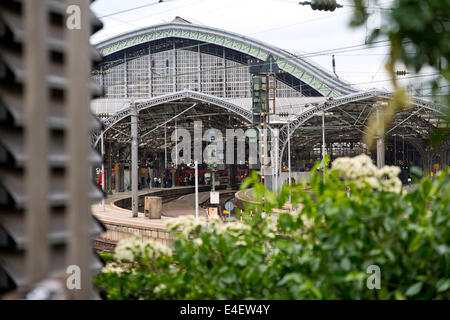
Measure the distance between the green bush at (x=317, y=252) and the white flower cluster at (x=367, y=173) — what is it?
0.07 feet

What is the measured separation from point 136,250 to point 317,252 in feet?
3.51

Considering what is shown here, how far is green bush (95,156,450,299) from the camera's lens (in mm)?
2504

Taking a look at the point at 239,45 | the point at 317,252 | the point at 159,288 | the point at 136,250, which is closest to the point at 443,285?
the point at 317,252

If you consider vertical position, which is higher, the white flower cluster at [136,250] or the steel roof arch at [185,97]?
the steel roof arch at [185,97]

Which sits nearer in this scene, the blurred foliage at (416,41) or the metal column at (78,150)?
the metal column at (78,150)

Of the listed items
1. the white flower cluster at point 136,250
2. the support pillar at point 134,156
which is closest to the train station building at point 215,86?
the support pillar at point 134,156

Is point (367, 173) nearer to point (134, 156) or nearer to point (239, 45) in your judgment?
point (134, 156)

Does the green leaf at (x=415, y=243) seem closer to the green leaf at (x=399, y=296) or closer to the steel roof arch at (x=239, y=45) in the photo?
the green leaf at (x=399, y=296)

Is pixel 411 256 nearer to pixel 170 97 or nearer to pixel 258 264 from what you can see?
pixel 258 264

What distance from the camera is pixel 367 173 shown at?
2857 mm

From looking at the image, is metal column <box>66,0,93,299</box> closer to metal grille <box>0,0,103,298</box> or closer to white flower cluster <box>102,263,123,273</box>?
metal grille <box>0,0,103,298</box>

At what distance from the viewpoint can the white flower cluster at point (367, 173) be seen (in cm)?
282
